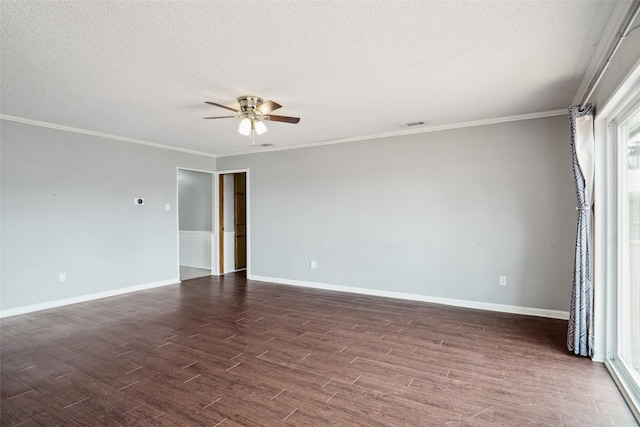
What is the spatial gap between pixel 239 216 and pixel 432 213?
4.25 m

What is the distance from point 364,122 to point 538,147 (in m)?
2.17

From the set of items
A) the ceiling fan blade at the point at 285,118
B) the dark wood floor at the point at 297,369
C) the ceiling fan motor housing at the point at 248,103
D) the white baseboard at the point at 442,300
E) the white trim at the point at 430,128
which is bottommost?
the dark wood floor at the point at 297,369

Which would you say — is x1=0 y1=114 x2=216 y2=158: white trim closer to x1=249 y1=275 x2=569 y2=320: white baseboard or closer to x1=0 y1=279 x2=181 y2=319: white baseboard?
x1=0 y1=279 x2=181 y2=319: white baseboard

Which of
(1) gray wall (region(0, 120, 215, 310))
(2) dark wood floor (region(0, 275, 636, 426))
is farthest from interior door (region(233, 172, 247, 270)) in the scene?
(2) dark wood floor (region(0, 275, 636, 426))

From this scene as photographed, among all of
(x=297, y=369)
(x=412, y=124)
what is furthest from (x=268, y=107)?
(x=297, y=369)

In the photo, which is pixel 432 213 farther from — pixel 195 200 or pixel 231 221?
pixel 195 200

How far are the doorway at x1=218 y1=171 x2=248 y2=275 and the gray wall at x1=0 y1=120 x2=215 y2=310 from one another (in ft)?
3.43

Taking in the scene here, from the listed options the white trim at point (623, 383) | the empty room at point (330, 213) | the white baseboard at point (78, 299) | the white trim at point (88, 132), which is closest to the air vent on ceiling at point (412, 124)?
the empty room at point (330, 213)

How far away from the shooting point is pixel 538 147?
4.14 m

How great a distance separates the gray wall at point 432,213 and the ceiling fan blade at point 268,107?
236 centimetres

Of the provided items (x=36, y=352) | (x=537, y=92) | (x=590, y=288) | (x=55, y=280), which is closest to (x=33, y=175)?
(x=55, y=280)

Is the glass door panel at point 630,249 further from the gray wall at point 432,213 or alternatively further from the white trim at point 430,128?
the white trim at point 430,128

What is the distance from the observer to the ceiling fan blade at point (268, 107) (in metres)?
3.14

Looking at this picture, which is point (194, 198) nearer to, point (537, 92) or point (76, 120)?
point (76, 120)
